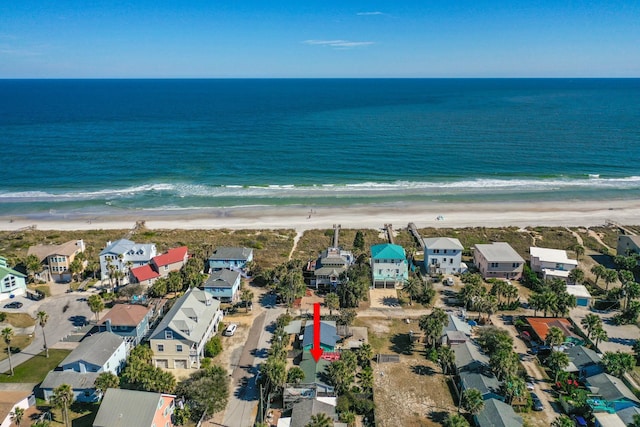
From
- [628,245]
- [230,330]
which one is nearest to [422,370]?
[230,330]

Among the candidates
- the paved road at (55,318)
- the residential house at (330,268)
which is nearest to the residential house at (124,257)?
the paved road at (55,318)

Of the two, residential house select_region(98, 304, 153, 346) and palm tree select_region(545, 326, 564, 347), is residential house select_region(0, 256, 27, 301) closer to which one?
residential house select_region(98, 304, 153, 346)

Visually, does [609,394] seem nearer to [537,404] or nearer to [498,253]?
[537,404]

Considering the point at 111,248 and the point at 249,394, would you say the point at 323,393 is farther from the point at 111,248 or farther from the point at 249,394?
the point at 111,248

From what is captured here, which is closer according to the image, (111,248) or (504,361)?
(504,361)

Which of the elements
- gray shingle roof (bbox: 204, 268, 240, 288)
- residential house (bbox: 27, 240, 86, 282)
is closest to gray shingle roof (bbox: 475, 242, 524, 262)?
gray shingle roof (bbox: 204, 268, 240, 288)

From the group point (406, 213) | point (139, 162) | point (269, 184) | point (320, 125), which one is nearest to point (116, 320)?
point (406, 213)
